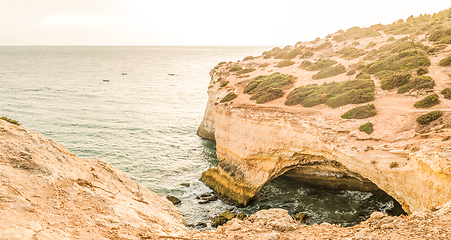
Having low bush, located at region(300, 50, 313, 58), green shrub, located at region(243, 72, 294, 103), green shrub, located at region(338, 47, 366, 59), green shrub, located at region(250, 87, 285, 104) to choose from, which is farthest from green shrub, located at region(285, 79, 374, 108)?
low bush, located at region(300, 50, 313, 58)

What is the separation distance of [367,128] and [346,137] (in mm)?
1620

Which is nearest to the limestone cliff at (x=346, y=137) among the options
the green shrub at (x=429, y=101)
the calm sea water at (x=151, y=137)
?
the green shrub at (x=429, y=101)

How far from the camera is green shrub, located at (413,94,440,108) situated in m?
20.4

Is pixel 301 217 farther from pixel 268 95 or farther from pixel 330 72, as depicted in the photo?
pixel 330 72

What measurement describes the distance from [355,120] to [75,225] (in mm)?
19783

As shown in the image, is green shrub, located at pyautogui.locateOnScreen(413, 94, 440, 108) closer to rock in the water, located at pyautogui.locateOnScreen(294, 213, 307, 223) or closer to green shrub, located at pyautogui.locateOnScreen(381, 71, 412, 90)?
green shrub, located at pyautogui.locateOnScreen(381, 71, 412, 90)

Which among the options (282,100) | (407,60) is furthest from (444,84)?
(282,100)

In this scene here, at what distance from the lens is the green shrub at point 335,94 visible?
24.9 meters

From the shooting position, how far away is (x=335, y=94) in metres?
27.0

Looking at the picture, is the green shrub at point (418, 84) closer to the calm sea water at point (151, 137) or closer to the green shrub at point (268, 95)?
the calm sea water at point (151, 137)

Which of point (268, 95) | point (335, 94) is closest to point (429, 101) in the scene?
point (335, 94)

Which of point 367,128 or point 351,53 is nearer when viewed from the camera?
point 367,128

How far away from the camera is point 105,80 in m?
87.3

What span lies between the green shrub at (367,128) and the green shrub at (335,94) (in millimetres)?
5299
